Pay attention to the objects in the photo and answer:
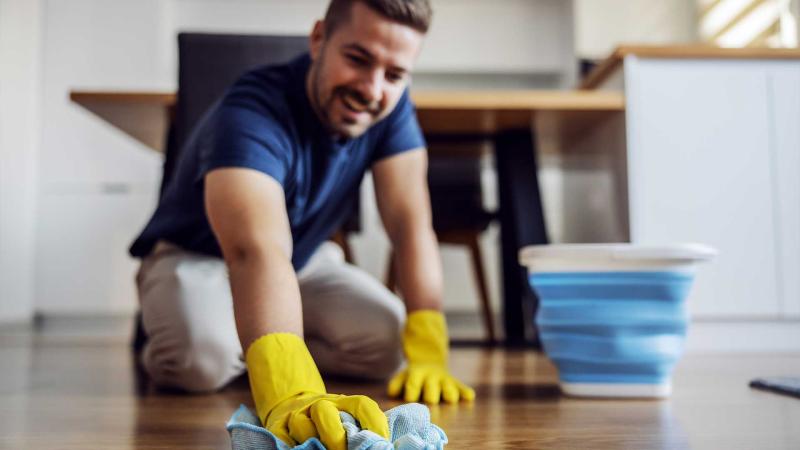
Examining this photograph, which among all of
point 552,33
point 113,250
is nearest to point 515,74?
point 552,33

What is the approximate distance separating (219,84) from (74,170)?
76.9 inches

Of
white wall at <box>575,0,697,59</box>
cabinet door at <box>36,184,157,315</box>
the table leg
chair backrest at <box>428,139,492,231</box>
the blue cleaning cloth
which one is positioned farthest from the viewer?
white wall at <box>575,0,697,59</box>

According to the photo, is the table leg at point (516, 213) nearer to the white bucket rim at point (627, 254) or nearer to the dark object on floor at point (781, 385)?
the dark object on floor at point (781, 385)

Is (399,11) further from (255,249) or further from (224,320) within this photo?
(224,320)

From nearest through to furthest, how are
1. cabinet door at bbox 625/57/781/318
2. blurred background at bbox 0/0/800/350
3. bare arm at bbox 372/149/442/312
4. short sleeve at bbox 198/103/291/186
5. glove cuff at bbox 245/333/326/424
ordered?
1. glove cuff at bbox 245/333/326/424
2. short sleeve at bbox 198/103/291/186
3. bare arm at bbox 372/149/442/312
4. cabinet door at bbox 625/57/781/318
5. blurred background at bbox 0/0/800/350

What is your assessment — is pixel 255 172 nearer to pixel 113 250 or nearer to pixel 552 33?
pixel 113 250

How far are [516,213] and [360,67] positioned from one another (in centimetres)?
118

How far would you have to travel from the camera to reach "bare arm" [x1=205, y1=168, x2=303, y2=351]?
882 millimetres

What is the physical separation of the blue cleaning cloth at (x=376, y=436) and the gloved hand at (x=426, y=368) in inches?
12.4

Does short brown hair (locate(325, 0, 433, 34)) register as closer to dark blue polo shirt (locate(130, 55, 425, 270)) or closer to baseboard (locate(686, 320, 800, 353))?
dark blue polo shirt (locate(130, 55, 425, 270))

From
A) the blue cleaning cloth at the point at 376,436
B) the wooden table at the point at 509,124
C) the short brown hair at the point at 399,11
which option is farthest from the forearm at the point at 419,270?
the wooden table at the point at 509,124

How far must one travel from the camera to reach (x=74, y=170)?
11.5 ft

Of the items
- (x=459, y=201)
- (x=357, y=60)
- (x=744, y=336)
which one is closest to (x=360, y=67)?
(x=357, y=60)

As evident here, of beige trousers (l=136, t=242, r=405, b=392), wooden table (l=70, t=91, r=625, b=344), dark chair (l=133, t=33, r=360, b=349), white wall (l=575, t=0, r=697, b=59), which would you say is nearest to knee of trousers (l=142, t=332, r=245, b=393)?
beige trousers (l=136, t=242, r=405, b=392)
